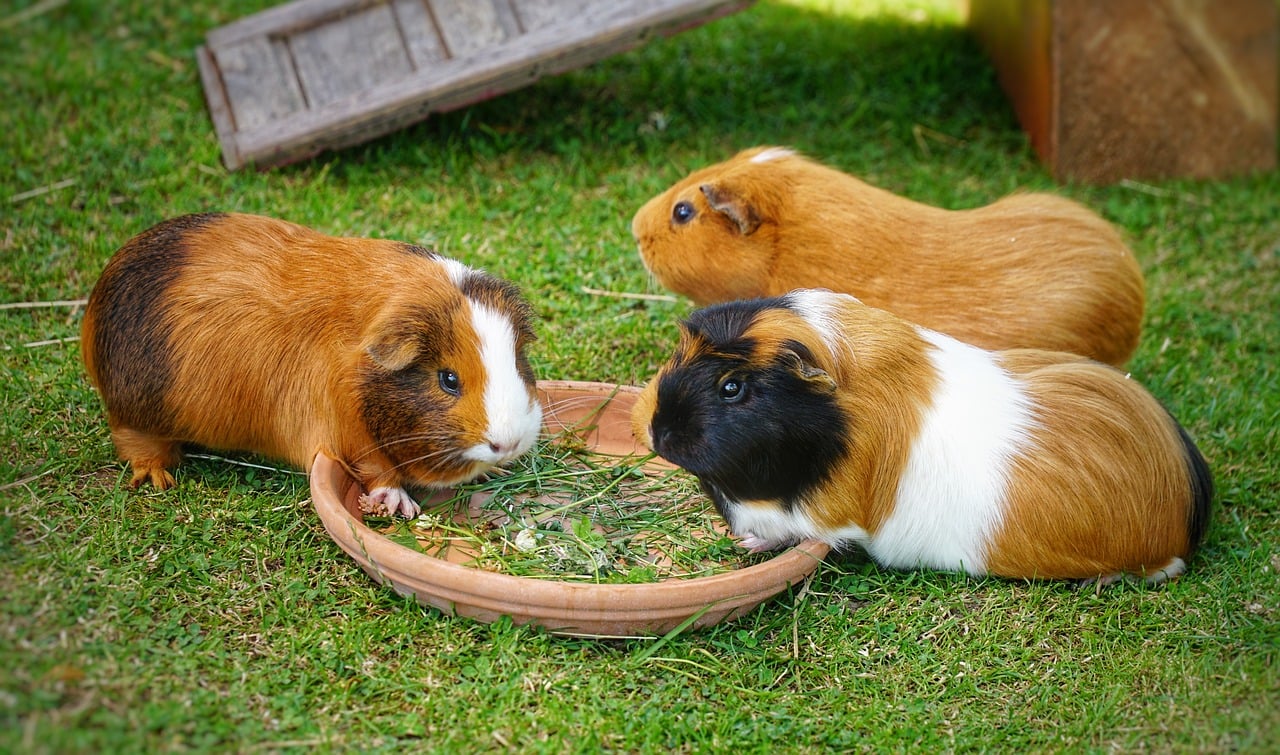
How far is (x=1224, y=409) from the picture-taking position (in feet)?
12.0

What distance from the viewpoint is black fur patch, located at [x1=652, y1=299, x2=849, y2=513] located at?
2705 mm

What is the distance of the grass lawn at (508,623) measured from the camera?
7.91ft

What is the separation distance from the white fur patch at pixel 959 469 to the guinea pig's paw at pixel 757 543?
0.24m

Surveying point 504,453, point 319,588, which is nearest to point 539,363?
point 504,453

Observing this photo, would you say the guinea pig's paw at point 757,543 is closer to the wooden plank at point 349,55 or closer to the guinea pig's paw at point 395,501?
the guinea pig's paw at point 395,501

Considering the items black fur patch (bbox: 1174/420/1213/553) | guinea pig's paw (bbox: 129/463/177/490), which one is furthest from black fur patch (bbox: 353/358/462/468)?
black fur patch (bbox: 1174/420/1213/553)

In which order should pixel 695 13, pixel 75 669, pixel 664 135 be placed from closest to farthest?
pixel 75 669 → pixel 695 13 → pixel 664 135

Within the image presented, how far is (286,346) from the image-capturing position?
286cm

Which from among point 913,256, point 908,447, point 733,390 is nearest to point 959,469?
point 908,447

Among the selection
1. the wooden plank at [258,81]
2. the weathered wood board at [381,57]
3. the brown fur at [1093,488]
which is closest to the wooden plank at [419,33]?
the weathered wood board at [381,57]

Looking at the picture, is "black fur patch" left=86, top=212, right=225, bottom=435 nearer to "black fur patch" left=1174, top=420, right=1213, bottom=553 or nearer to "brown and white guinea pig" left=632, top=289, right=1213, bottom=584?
"brown and white guinea pig" left=632, top=289, right=1213, bottom=584

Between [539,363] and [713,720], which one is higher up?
[539,363]

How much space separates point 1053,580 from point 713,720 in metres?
1.01

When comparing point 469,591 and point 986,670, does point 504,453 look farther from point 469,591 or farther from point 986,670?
point 986,670
